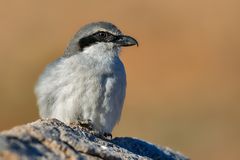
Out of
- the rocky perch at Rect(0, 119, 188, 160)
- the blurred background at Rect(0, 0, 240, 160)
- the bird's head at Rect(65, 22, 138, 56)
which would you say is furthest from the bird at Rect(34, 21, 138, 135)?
the blurred background at Rect(0, 0, 240, 160)

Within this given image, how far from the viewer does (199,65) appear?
22.8 m

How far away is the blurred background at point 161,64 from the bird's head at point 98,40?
616 cm

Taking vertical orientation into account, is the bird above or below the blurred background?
below

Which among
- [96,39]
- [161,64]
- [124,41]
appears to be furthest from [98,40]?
[161,64]

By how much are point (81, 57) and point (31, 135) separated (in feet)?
12.3

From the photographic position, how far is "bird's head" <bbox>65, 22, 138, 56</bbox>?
32.3 ft

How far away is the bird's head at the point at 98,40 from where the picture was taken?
32.3 feet

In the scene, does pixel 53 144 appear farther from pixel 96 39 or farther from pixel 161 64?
pixel 161 64

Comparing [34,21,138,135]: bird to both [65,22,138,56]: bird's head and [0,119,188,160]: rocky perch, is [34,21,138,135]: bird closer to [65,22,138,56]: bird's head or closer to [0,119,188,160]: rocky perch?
[65,22,138,56]: bird's head

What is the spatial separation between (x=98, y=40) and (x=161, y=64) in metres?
13.5

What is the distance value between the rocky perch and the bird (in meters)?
1.69

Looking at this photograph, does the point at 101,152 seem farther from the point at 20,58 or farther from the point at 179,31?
the point at 179,31

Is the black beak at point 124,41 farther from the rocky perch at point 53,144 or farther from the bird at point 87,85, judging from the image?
the rocky perch at point 53,144

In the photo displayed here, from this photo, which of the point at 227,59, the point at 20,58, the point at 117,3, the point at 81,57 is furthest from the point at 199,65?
the point at 81,57
